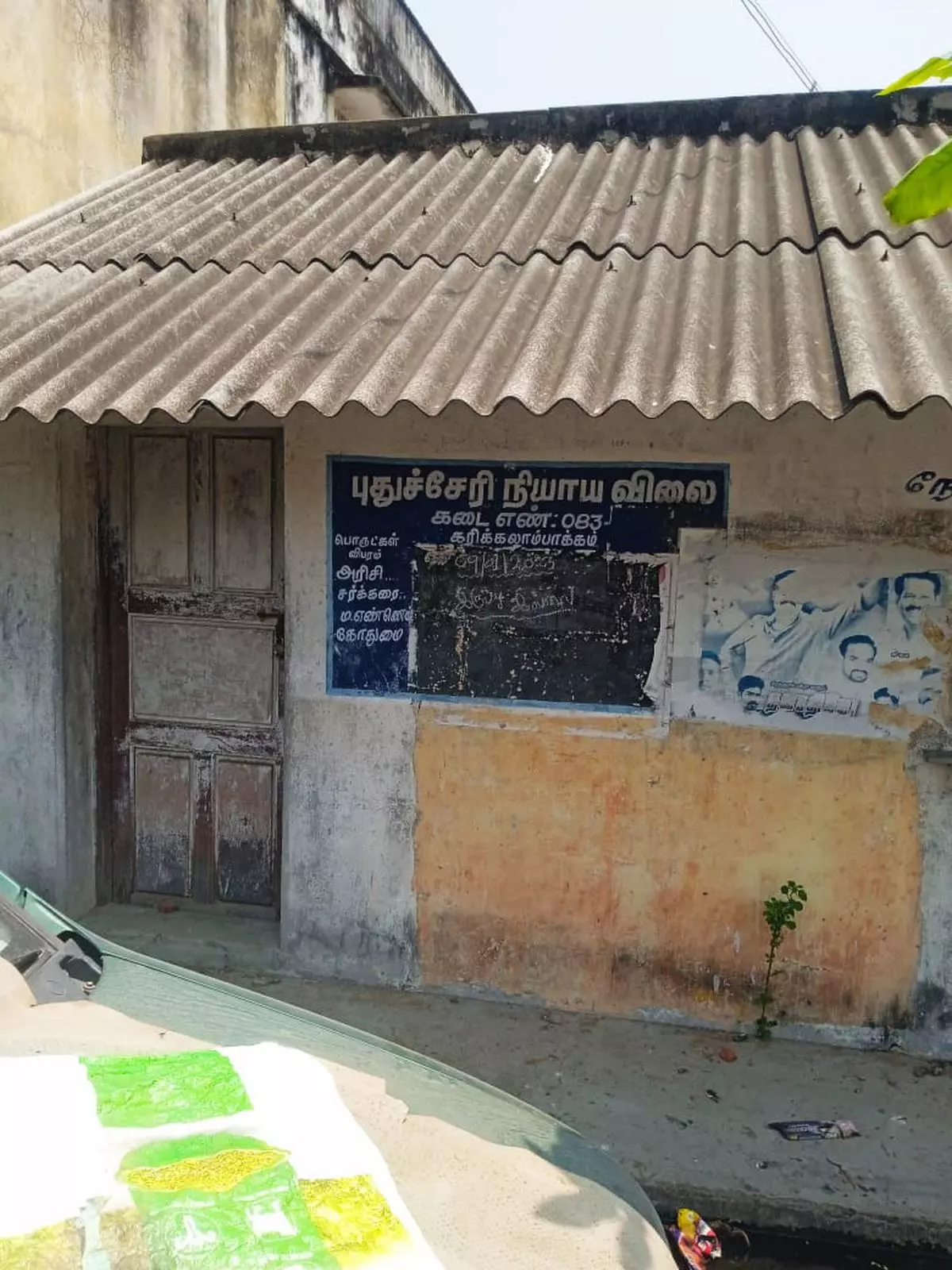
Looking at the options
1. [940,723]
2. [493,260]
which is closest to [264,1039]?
[940,723]

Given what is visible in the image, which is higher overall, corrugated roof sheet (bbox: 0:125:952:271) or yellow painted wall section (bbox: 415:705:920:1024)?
corrugated roof sheet (bbox: 0:125:952:271)

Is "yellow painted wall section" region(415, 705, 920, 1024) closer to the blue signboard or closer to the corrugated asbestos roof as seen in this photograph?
the blue signboard

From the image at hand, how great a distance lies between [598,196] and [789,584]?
217 cm

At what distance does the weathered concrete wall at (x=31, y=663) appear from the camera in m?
4.61

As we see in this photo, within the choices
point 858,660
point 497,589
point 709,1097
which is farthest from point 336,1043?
point 858,660

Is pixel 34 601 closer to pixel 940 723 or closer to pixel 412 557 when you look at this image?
pixel 412 557

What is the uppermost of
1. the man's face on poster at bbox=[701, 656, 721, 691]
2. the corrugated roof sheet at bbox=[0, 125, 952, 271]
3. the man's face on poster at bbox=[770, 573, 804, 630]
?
the corrugated roof sheet at bbox=[0, 125, 952, 271]

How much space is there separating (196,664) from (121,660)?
15.9 inches

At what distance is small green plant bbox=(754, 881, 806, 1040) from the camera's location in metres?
4.08

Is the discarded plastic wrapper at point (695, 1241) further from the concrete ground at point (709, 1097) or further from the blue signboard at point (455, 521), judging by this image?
the blue signboard at point (455, 521)

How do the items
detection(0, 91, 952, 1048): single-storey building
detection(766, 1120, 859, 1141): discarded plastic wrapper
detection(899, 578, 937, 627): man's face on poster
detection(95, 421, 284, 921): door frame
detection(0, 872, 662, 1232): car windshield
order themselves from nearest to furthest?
detection(0, 872, 662, 1232): car windshield → detection(766, 1120, 859, 1141): discarded plastic wrapper → detection(0, 91, 952, 1048): single-storey building → detection(899, 578, 937, 627): man's face on poster → detection(95, 421, 284, 921): door frame

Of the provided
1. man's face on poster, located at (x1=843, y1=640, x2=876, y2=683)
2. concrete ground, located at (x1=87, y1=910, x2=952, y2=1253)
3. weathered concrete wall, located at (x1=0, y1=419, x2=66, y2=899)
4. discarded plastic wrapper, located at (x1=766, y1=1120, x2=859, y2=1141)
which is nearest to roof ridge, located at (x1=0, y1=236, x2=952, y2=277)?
weathered concrete wall, located at (x1=0, y1=419, x2=66, y2=899)

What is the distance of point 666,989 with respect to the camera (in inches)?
170

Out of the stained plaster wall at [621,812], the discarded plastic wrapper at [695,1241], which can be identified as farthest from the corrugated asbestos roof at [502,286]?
the discarded plastic wrapper at [695,1241]
